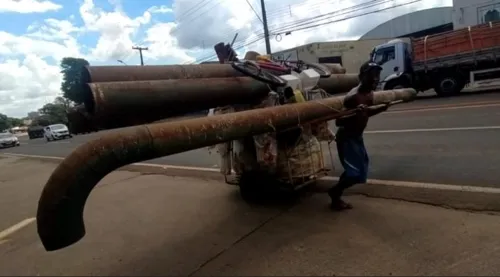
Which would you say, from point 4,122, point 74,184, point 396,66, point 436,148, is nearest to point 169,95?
point 74,184

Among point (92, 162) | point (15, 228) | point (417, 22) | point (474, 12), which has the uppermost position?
point (417, 22)

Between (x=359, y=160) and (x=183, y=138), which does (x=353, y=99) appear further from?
(x=183, y=138)

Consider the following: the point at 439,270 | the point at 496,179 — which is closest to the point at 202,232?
the point at 439,270

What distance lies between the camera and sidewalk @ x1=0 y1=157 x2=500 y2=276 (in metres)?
3.04

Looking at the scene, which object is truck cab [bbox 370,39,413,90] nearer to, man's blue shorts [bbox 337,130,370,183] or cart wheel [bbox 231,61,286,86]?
cart wheel [bbox 231,61,286,86]

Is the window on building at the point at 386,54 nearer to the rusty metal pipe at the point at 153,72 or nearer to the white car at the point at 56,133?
the rusty metal pipe at the point at 153,72

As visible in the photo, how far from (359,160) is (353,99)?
2.09 ft

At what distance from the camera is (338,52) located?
32312 millimetres

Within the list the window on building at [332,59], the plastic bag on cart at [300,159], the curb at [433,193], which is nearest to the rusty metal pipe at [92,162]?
the plastic bag on cart at [300,159]

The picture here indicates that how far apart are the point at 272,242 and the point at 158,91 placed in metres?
1.69

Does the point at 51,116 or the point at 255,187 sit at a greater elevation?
the point at 51,116

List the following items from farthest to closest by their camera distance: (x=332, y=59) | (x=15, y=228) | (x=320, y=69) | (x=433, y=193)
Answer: (x=332, y=59), (x=320, y=69), (x=15, y=228), (x=433, y=193)

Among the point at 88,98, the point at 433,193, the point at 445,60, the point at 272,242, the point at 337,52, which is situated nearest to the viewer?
the point at 88,98

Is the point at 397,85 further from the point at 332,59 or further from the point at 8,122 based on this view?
the point at 8,122
